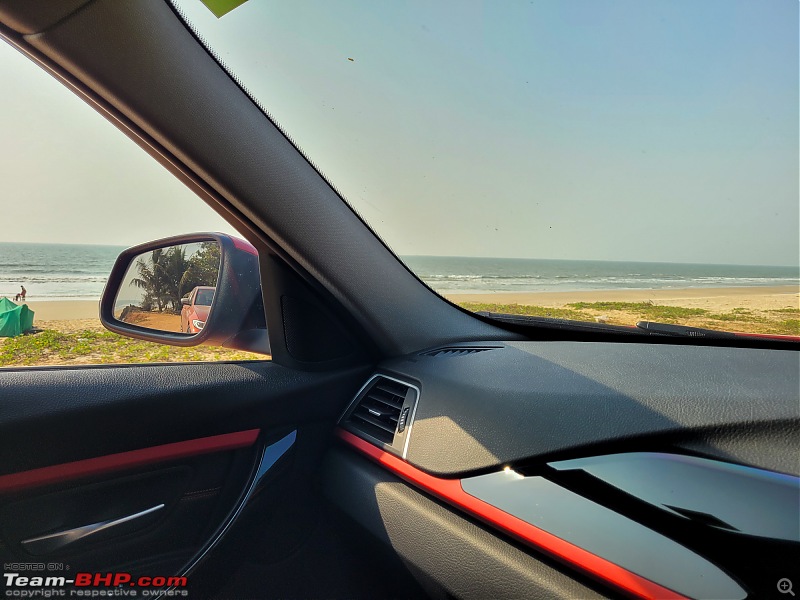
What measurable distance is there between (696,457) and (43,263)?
2355 mm

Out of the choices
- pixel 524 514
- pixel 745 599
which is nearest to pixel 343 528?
pixel 524 514

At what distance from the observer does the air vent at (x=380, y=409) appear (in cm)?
200

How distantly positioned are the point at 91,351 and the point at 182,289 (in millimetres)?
434

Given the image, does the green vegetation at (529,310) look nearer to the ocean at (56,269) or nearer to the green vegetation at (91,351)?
the green vegetation at (91,351)

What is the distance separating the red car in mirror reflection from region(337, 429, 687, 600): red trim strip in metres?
0.94

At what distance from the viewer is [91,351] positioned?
2.00 m

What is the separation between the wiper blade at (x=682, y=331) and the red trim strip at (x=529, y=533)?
1025 mm

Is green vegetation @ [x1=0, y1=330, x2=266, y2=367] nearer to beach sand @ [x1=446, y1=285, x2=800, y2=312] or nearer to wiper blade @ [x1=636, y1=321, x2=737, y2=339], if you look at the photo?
beach sand @ [x1=446, y1=285, x2=800, y2=312]

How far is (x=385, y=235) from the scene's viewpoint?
221 centimetres

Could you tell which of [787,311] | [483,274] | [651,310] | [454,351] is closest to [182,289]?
[454,351]

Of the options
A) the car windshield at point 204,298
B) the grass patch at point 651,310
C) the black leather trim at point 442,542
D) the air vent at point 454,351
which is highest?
the grass patch at point 651,310

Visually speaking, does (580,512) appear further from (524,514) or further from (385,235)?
(385,235)

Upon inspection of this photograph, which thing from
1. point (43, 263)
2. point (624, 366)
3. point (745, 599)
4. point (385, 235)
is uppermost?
point (385, 235)

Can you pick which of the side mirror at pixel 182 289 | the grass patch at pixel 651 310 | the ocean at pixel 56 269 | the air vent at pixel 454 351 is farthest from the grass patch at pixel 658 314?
the ocean at pixel 56 269
